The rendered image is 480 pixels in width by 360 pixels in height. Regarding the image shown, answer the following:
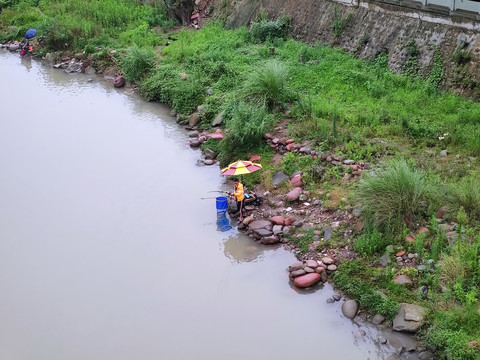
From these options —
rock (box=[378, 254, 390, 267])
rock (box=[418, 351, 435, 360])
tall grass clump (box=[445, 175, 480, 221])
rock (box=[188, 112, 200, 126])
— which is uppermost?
tall grass clump (box=[445, 175, 480, 221])

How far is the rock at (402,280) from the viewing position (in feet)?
25.2

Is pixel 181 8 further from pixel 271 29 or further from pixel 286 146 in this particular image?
pixel 286 146

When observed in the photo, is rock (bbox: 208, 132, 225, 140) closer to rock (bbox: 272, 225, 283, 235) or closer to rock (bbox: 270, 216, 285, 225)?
rock (bbox: 270, 216, 285, 225)

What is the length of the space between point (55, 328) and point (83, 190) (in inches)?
151

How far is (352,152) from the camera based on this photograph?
1068cm

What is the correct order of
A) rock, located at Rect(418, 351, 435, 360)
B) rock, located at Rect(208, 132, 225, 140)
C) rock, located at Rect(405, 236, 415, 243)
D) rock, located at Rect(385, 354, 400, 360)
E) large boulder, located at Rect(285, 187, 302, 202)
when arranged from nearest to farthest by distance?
rock, located at Rect(418, 351, 435, 360), rock, located at Rect(385, 354, 400, 360), rock, located at Rect(405, 236, 415, 243), large boulder, located at Rect(285, 187, 302, 202), rock, located at Rect(208, 132, 225, 140)

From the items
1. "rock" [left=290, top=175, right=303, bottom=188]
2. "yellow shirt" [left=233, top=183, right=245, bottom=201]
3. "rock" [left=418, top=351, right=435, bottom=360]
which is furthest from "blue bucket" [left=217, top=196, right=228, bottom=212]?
"rock" [left=418, top=351, right=435, bottom=360]

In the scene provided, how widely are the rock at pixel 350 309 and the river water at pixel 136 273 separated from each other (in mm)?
131

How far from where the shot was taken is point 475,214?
827 cm

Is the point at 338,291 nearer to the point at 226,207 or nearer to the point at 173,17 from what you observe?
the point at 226,207

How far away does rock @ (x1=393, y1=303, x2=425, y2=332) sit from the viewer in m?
7.17

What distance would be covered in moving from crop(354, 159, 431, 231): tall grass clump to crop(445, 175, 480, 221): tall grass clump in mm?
335

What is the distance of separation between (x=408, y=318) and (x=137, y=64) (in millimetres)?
11340

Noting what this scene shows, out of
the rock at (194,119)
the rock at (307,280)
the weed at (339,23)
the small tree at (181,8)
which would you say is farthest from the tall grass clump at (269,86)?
the small tree at (181,8)
